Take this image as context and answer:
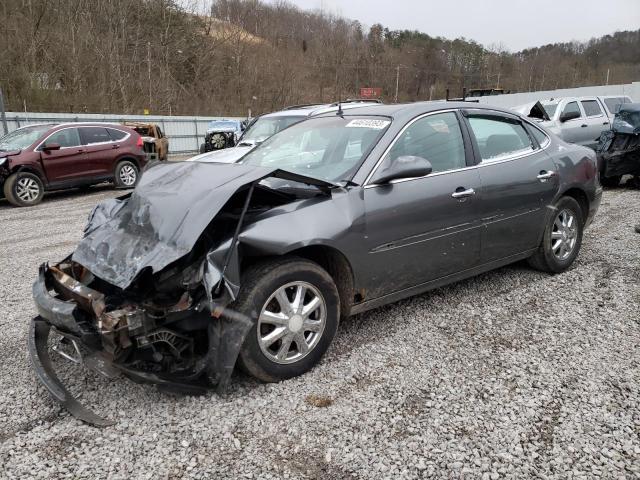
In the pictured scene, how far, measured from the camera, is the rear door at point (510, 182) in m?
4.04

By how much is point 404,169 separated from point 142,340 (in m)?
2.00

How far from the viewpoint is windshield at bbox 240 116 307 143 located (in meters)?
10.4

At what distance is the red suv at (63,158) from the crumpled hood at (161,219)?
8019 mm

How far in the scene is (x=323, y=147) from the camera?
394 centimetres

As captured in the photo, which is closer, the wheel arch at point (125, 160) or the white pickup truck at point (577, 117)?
the white pickup truck at point (577, 117)

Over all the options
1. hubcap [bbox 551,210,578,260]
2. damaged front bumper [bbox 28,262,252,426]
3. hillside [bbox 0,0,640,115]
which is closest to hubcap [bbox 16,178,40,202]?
damaged front bumper [bbox 28,262,252,426]

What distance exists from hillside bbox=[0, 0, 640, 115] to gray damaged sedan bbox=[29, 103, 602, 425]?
84.2ft

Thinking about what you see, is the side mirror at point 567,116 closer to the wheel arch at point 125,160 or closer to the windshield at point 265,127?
the windshield at point 265,127

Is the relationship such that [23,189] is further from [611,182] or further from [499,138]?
[611,182]

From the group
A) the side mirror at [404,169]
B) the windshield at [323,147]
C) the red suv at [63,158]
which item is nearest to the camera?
the side mirror at [404,169]

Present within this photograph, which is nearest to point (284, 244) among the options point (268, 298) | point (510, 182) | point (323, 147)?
point (268, 298)

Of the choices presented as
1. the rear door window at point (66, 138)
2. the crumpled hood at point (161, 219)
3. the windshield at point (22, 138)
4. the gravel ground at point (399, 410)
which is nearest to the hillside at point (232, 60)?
the windshield at point (22, 138)

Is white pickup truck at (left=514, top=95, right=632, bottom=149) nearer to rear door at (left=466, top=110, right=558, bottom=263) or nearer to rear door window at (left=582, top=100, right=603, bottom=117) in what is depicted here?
rear door window at (left=582, top=100, right=603, bottom=117)

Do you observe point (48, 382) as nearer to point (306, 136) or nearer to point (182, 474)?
point (182, 474)
